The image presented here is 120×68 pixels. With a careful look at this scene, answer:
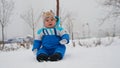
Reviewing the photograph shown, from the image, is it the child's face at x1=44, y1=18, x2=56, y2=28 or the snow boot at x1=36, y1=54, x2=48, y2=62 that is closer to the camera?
the snow boot at x1=36, y1=54, x2=48, y2=62

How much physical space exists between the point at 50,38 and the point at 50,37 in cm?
2

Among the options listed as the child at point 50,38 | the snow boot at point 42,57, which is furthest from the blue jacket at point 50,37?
the snow boot at point 42,57

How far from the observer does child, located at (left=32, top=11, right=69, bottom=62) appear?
3549 mm

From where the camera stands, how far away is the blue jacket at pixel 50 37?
3.63 metres

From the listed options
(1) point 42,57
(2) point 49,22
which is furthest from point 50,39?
(1) point 42,57

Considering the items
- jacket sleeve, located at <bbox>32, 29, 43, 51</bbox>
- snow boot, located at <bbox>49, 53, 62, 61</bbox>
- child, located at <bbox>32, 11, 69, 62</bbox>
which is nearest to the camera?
snow boot, located at <bbox>49, 53, 62, 61</bbox>

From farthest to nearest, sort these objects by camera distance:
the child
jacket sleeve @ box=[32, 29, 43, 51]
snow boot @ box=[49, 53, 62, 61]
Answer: jacket sleeve @ box=[32, 29, 43, 51] → the child → snow boot @ box=[49, 53, 62, 61]

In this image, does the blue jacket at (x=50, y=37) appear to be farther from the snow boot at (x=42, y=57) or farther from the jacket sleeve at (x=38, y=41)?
the snow boot at (x=42, y=57)

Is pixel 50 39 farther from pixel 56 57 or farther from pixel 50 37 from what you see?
pixel 56 57

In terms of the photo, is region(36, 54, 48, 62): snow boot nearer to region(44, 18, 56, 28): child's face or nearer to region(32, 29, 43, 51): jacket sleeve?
region(32, 29, 43, 51): jacket sleeve

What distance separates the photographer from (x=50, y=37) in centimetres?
366

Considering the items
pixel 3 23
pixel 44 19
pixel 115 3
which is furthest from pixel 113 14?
pixel 44 19

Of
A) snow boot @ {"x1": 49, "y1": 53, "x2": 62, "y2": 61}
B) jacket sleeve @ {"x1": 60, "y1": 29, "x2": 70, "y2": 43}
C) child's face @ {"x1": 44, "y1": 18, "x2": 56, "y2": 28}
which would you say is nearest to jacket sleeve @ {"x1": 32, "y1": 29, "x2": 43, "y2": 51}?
child's face @ {"x1": 44, "y1": 18, "x2": 56, "y2": 28}

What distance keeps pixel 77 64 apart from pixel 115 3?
10807mm
